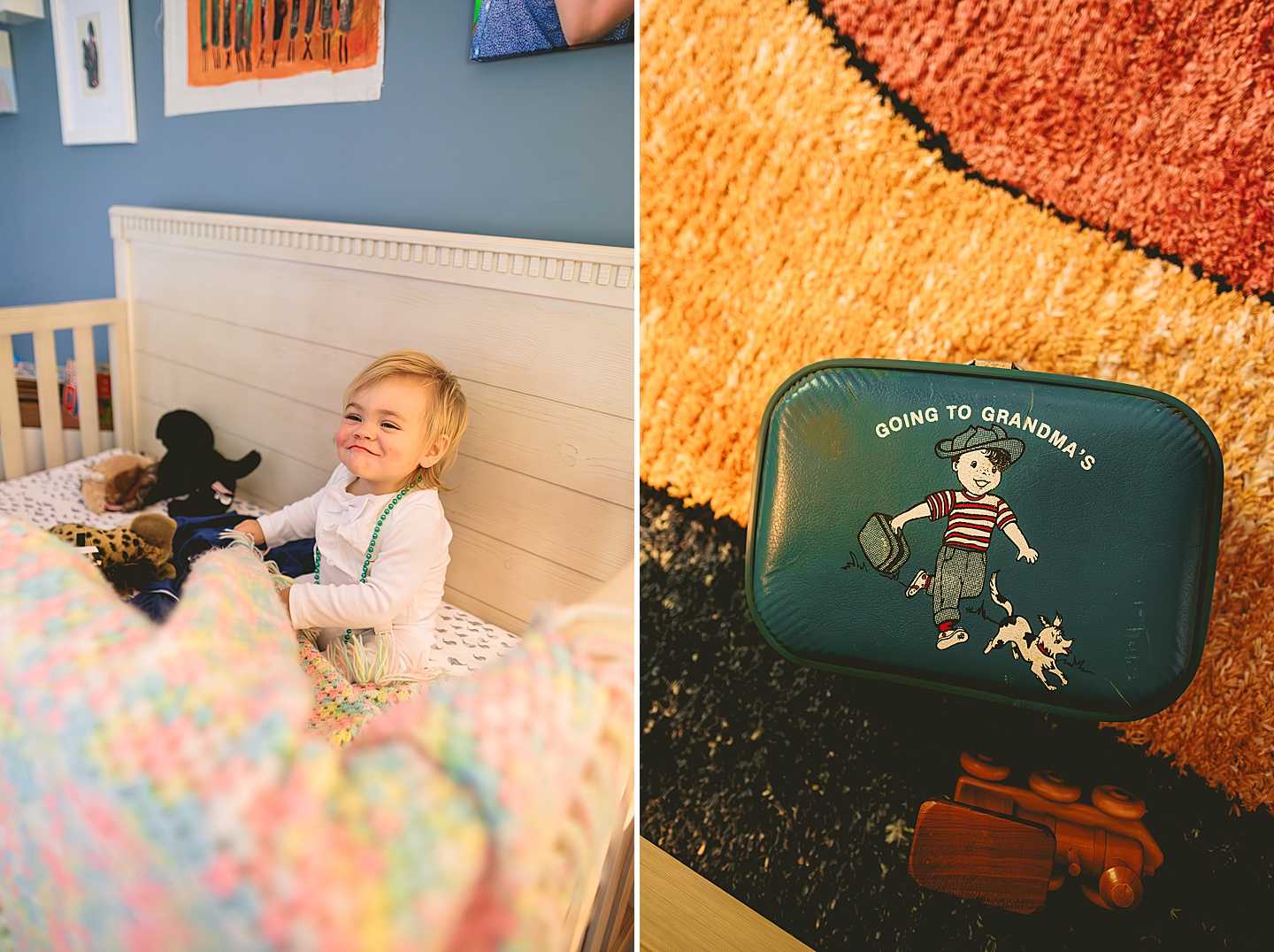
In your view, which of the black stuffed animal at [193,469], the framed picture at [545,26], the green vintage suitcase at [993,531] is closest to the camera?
the green vintage suitcase at [993,531]

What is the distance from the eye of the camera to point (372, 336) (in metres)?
0.58

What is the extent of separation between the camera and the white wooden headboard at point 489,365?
0.50 m

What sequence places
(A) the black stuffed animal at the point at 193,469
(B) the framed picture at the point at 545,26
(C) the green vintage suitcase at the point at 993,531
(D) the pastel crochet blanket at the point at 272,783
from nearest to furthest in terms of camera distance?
1. (D) the pastel crochet blanket at the point at 272,783
2. (C) the green vintage suitcase at the point at 993,531
3. (B) the framed picture at the point at 545,26
4. (A) the black stuffed animal at the point at 193,469

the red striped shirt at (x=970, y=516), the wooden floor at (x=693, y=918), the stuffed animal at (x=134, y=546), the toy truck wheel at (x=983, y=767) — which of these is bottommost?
the wooden floor at (x=693, y=918)

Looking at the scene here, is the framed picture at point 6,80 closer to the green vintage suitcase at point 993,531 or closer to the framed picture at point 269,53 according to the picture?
the framed picture at point 269,53

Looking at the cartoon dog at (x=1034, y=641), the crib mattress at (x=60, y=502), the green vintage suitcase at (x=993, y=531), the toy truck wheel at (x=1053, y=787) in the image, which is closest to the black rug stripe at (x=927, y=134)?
the green vintage suitcase at (x=993, y=531)

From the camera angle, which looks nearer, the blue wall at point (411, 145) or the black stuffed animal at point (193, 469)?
the blue wall at point (411, 145)

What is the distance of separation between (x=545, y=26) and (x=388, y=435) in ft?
→ 1.03

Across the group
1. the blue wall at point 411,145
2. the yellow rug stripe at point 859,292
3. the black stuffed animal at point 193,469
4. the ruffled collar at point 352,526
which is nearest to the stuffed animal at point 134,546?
the black stuffed animal at point 193,469

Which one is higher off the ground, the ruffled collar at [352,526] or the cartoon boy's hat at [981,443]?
the cartoon boy's hat at [981,443]

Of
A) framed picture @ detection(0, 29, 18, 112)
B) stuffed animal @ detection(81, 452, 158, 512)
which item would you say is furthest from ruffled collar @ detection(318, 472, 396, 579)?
framed picture @ detection(0, 29, 18, 112)

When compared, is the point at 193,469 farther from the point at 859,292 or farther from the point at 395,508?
the point at 859,292

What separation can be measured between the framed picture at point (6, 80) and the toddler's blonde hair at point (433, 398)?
67 cm

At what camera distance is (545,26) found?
0.50 m
